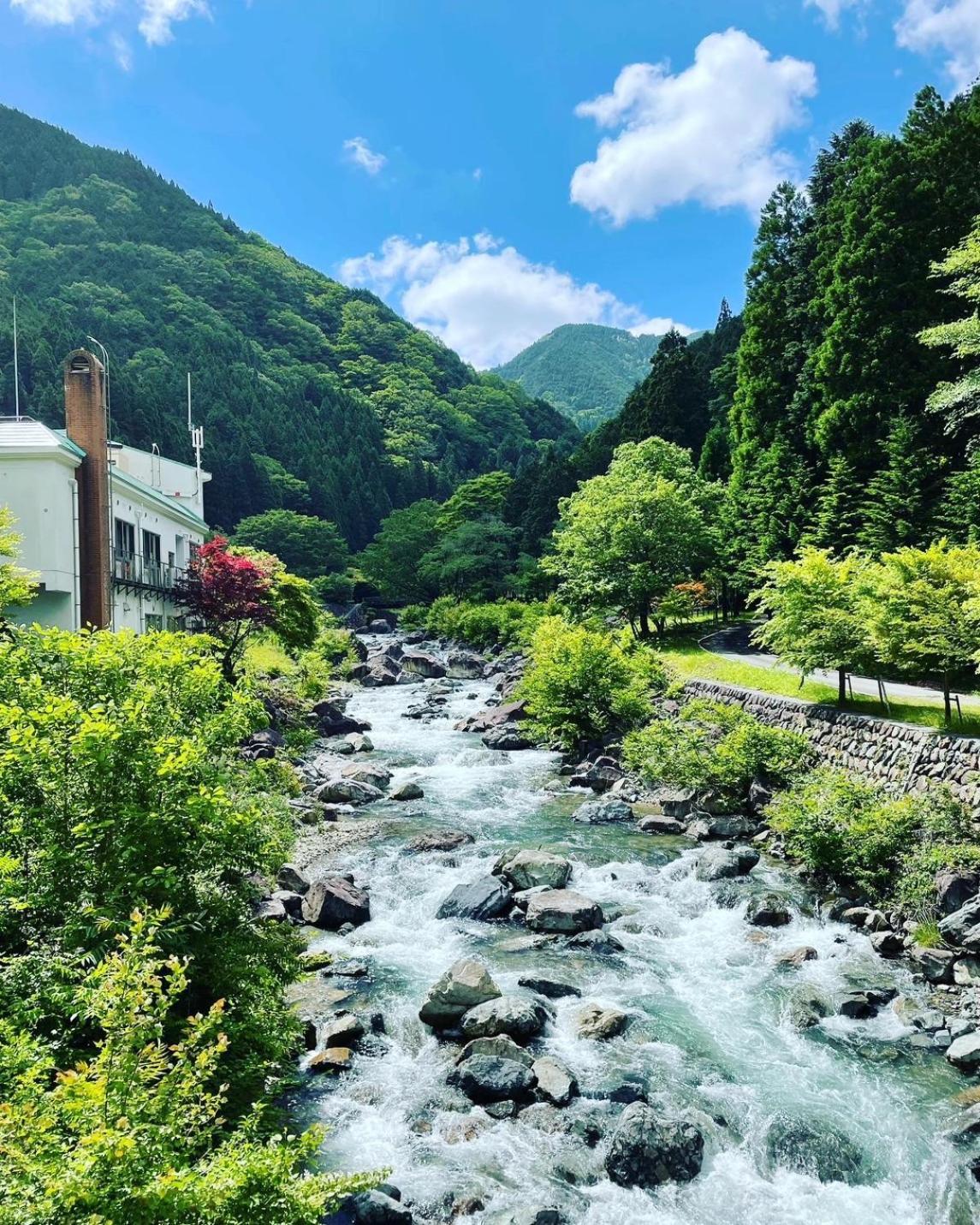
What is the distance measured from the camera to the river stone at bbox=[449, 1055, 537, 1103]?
29.8 ft

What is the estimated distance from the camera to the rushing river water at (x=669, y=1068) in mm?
7797

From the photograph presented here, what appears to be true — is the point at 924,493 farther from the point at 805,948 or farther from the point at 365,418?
the point at 365,418

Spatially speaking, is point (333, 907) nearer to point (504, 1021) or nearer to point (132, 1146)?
point (504, 1021)

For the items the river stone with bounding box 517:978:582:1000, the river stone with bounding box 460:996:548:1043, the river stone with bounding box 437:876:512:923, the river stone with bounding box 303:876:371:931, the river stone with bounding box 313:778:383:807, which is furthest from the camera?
the river stone with bounding box 313:778:383:807

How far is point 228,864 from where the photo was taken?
7832mm

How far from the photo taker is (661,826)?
61.6ft

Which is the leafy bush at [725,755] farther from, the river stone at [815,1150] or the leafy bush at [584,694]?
the river stone at [815,1150]

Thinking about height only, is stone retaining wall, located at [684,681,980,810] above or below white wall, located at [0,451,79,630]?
below

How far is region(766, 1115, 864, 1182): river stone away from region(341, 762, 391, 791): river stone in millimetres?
14865

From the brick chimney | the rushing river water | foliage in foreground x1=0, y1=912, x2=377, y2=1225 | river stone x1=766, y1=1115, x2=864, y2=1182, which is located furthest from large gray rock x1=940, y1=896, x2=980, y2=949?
the brick chimney

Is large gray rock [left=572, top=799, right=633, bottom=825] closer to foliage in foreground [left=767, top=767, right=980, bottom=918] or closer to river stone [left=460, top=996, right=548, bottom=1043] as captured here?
foliage in foreground [left=767, top=767, right=980, bottom=918]

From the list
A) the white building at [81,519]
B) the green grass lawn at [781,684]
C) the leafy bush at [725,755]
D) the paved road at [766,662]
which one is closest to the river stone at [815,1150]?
the green grass lawn at [781,684]

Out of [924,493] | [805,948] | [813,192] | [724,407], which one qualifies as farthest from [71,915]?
[724,407]

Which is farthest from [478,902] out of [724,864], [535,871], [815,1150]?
[815,1150]
